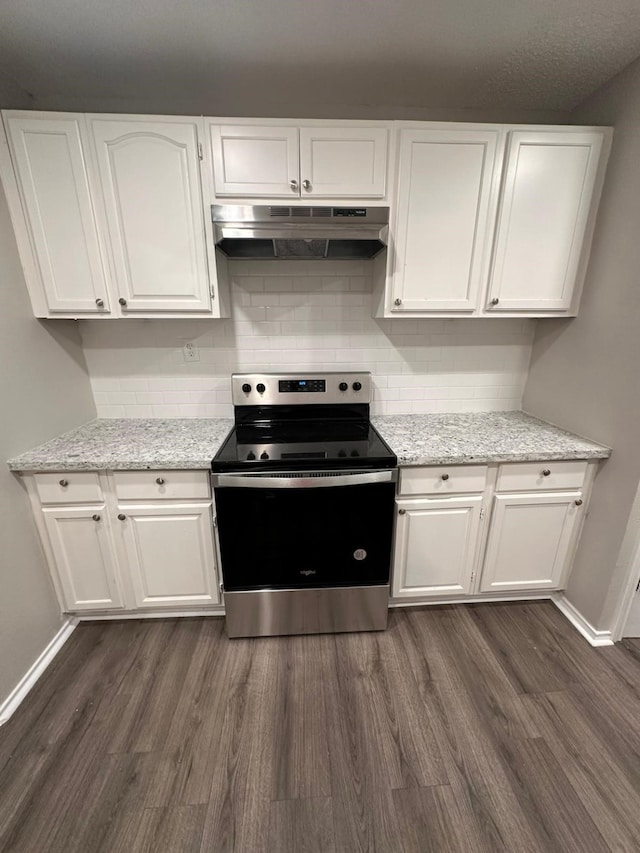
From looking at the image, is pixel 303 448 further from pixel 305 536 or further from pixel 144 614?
pixel 144 614

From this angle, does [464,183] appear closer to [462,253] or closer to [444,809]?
[462,253]

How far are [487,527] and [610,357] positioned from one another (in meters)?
0.98

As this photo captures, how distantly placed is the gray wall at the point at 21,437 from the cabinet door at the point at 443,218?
5.60 ft

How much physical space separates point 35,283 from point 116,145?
706 mm

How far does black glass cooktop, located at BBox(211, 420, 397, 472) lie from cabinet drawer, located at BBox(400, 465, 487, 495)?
171mm

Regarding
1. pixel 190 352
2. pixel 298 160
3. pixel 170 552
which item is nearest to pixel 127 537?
pixel 170 552

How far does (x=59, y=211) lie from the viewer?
1.53 metres

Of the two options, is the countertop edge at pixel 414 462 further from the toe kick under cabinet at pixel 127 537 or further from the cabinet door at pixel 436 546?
the cabinet door at pixel 436 546

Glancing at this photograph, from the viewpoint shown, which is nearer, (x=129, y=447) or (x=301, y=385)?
(x=129, y=447)

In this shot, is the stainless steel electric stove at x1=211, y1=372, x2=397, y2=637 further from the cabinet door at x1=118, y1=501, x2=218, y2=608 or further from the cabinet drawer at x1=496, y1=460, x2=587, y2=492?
the cabinet drawer at x1=496, y1=460, x2=587, y2=492

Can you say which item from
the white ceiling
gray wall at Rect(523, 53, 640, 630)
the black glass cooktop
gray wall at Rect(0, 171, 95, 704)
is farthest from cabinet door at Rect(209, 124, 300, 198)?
gray wall at Rect(523, 53, 640, 630)

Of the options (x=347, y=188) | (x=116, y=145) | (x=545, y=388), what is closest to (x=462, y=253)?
(x=347, y=188)

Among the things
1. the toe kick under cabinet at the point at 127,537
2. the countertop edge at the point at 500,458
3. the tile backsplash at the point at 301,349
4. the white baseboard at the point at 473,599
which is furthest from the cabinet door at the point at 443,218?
the white baseboard at the point at 473,599

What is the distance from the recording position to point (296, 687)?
1.51 m
